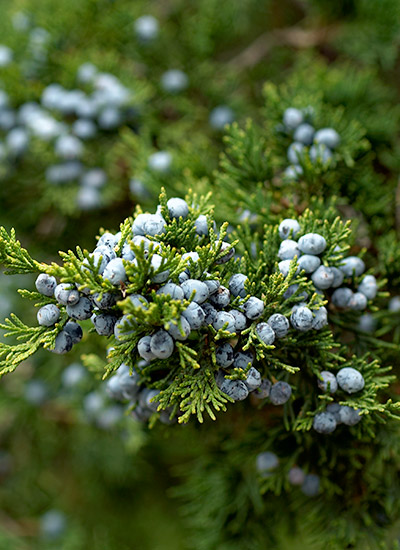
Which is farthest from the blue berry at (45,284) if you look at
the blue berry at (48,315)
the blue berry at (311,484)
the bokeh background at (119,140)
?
the blue berry at (311,484)

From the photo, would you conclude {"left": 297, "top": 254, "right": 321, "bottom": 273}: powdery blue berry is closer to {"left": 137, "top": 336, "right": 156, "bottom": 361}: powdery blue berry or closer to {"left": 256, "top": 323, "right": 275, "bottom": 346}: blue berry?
{"left": 256, "top": 323, "right": 275, "bottom": 346}: blue berry

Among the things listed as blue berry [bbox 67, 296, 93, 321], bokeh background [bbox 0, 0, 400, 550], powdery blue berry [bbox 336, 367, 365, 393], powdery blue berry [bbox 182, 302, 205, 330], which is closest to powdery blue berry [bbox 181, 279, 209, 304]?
powdery blue berry [bbox 182, 302, 205, 330]

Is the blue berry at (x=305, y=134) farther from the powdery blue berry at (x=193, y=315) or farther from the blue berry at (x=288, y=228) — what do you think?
the powdery blue berry at (x=193, y=315)

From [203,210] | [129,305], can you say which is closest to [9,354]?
[129,305]

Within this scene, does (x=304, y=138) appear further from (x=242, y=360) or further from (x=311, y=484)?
(x=311, y=484)

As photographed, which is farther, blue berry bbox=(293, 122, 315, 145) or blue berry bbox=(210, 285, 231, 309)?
blue berry bbox=(293, 122, 315, 145)

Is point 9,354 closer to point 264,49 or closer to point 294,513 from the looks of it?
point 294,513
